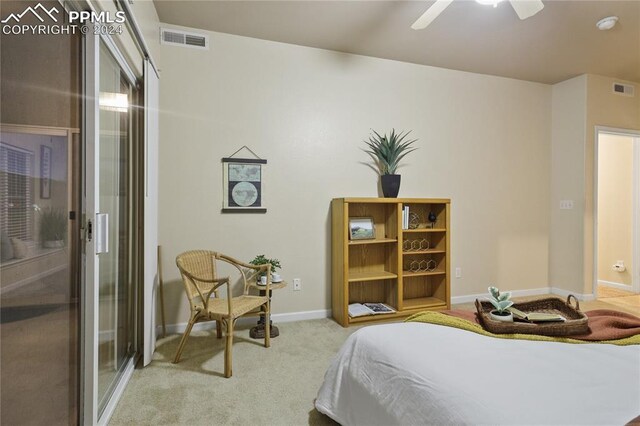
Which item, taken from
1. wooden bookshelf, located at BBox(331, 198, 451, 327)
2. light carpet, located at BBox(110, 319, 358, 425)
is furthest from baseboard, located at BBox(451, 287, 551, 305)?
light carpet, located at BBox(110, 319, 358, 425)

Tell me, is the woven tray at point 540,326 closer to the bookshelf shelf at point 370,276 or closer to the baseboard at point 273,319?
the bookshelf shelf at point 370,276

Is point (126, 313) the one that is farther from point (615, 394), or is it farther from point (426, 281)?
point (426, 281)

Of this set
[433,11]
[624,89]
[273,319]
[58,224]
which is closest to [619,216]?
[624,89]

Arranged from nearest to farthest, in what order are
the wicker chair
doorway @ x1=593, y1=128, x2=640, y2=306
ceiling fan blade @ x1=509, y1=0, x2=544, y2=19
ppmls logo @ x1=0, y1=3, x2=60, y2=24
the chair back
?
ppmls logo @ x1=0, y1=3, x2=60, y2=24, ceiling fan blade @ x1=509, y1=0, x2=544, y2=19, the wicker chair, the chair back, doorway @ x1=593, y1=128, x2=640, y2=306

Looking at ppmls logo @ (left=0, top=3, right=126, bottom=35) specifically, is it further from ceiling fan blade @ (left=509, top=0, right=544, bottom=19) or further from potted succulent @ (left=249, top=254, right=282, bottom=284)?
ceiling fan blade @ (left=509, top=0, right=544, bottom=19)

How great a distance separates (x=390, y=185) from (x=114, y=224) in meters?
2.58

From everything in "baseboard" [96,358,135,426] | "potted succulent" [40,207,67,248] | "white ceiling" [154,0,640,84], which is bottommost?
"baseboard" [96,358,135,426]

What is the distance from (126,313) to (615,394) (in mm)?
2621

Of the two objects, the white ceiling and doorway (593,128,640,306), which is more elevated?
the white ceiling

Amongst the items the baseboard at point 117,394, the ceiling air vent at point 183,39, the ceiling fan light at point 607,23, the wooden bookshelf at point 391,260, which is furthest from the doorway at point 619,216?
the baseboard at point 117,394

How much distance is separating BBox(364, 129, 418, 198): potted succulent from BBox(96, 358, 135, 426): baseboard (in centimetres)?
275

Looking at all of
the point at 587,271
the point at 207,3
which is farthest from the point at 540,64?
the point at 207,3

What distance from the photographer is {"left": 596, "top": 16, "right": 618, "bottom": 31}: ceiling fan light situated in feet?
9.47

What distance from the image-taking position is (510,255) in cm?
433
